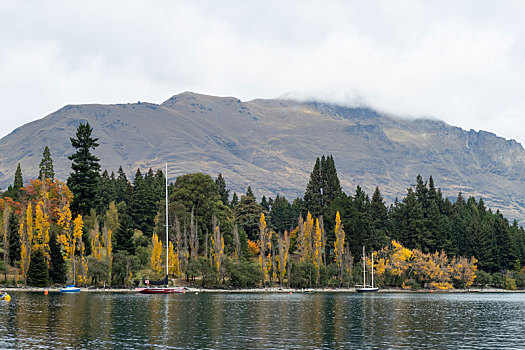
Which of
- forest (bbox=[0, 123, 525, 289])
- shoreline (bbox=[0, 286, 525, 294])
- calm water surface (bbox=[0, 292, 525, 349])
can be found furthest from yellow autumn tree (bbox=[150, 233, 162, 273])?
calm water surface (bbox=[0, 292, 525, 349])

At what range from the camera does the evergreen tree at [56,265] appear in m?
127

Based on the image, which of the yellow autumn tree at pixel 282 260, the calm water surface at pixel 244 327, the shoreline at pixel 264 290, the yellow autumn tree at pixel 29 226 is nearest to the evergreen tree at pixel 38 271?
the shoreline at pixel 264 290

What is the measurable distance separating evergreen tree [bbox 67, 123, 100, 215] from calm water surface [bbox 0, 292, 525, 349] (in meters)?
63.6

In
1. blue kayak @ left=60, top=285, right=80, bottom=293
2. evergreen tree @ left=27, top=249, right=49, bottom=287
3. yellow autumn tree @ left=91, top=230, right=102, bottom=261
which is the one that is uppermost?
yellow autumn tree @ left=91, top=230, right=102, bottom=261

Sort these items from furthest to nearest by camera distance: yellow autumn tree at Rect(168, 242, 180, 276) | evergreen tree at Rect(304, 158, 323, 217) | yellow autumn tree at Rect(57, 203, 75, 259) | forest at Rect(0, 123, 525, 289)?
1. evergreen tree at Rect(304, 158, 323, 217)
2. yellow autumn tree at Rect(168, 242, 180, 276)
3. yellow autumn tree at Rect(57, 203, 75, 259)
4. forest at Rect(0, 123, 525, 289)

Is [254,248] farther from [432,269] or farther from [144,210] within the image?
[432,269]

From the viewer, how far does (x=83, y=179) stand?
15325cm

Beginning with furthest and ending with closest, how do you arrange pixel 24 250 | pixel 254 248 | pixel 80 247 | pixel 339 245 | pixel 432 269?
pixel 254 248
pixel 432 269
pixel 339 245
pixel 80 247
pixel 24 250

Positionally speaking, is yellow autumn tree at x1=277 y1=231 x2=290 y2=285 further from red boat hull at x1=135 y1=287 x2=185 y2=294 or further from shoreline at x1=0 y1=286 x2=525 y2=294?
red boat hull at x1=135 y1=287 x2=185 y2=294

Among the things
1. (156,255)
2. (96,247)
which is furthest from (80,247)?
(156,255)

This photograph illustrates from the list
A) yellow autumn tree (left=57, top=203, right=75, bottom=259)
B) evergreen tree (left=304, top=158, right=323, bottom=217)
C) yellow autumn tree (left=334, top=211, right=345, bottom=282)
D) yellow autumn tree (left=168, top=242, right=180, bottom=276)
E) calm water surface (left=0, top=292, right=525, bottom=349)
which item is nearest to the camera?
calm water surface (left=0, top=292, right=525, bottom=349)

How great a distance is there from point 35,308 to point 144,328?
24.0 metres

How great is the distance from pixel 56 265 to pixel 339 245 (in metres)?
71.5

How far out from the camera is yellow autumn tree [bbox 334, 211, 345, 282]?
162750mm
